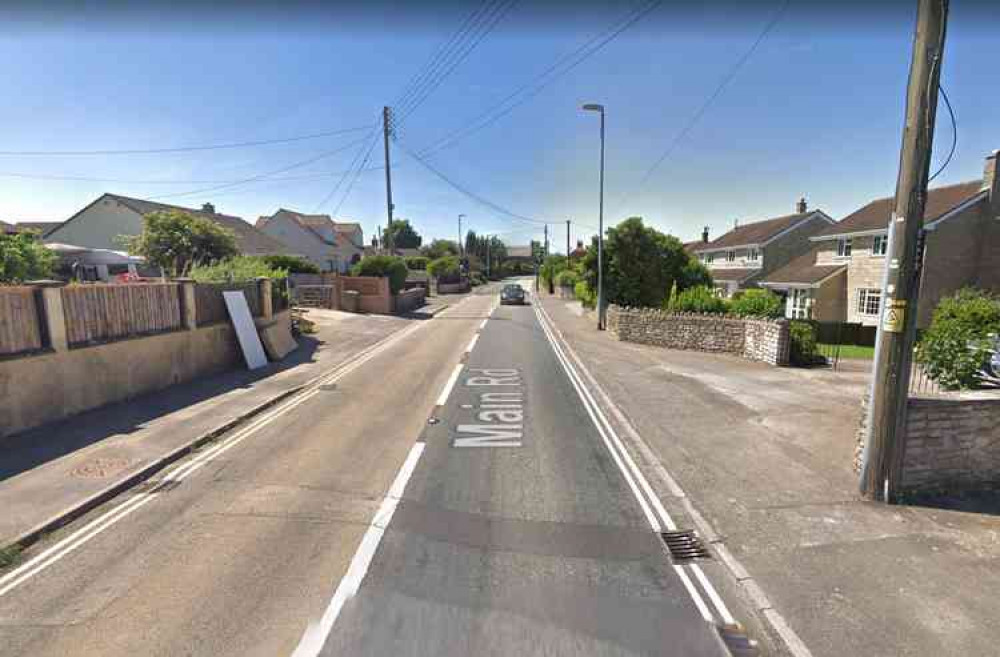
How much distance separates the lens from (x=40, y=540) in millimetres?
4410

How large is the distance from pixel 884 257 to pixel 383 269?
25386 mm

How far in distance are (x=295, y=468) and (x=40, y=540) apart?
7.98 feet

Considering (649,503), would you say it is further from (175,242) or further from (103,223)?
(103,223)

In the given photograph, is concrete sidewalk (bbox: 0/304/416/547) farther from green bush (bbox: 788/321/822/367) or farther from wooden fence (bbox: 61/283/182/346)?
green bush (bbox: 788/321/822/367)

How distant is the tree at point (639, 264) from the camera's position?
21172mm

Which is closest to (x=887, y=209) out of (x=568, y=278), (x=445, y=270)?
(x=568, y=278)

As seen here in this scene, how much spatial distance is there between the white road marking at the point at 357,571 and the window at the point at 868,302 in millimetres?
28378

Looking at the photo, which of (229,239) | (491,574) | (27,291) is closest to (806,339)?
(491,574)

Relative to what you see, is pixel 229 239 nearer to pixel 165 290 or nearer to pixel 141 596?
pixel 165 290

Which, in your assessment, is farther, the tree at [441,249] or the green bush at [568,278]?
the tree at [441,249]

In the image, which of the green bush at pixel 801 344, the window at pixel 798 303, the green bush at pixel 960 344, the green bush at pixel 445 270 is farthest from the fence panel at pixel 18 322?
the green bush at pixel 445 270

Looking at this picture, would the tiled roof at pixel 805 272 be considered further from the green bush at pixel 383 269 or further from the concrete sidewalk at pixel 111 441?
the concrete sidewalk at pixel 111 441

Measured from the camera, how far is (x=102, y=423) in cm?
745

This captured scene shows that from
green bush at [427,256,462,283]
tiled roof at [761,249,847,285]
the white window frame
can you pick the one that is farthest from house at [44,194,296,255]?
the white window frame
